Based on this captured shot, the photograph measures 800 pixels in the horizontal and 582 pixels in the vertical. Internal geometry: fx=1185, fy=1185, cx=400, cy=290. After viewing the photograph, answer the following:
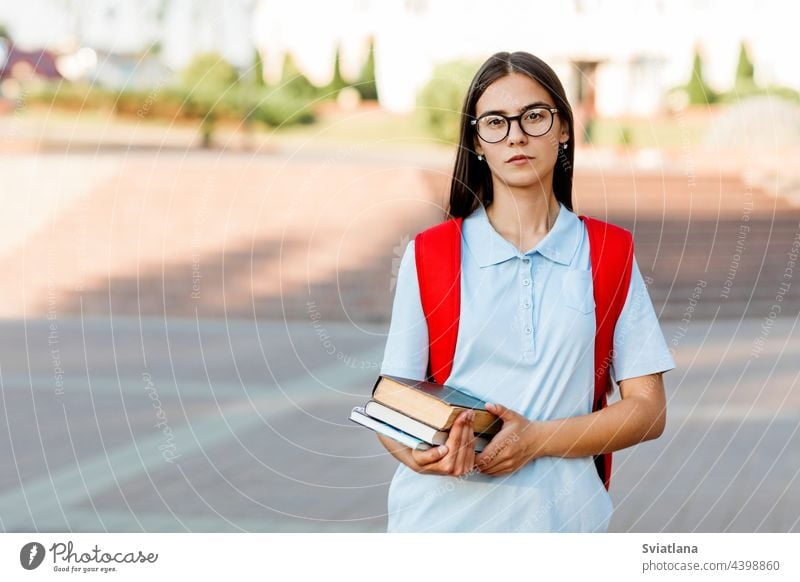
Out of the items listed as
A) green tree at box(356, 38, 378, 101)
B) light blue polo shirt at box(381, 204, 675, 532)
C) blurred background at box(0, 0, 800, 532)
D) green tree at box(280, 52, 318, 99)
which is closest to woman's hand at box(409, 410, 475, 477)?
light blue polo shirt at box(381, 204, 675, 532)

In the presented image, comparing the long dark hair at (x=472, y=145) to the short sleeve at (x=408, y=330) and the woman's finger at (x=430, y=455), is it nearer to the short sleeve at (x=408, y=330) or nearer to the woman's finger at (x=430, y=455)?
the short sleeve at (x=408, y=330)

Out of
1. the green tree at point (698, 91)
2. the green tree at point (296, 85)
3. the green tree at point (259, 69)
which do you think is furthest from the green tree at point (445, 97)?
the green tree at point (698, 91)

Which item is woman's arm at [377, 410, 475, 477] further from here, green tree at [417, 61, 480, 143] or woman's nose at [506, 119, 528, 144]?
green tree at [417, 61, 480, 143]

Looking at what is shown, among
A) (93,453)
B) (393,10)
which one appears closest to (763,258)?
(93,453)

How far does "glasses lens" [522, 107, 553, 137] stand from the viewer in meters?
2.28

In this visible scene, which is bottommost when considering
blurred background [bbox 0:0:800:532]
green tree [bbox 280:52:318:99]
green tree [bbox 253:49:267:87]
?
blurred background [bbox 0:0:800:532]

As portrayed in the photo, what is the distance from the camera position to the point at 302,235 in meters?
14.0

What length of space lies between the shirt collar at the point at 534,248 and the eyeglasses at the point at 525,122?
18cm

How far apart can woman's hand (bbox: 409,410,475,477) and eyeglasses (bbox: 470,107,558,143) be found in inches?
21.5

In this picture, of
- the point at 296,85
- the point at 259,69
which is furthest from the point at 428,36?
the point at 259,69

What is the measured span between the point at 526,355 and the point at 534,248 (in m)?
0.21

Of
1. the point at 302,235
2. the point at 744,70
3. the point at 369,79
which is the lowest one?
the point at 302,235

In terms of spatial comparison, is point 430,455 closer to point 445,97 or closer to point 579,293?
point 579,293
